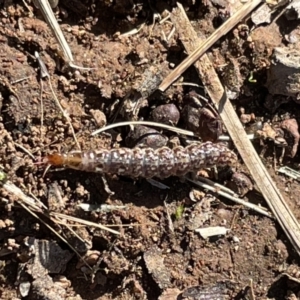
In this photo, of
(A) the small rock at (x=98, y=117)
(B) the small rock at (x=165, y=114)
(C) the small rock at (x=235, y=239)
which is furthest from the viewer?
(C) the small rock at (x=235, y=239)

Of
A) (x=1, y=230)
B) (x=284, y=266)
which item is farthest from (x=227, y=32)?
(x=1, y=230)

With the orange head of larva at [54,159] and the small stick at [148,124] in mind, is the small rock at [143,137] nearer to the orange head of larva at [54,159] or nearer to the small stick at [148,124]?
the small stick at [148,124]

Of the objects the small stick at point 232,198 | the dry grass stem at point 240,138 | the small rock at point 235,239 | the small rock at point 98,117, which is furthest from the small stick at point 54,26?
the small rock at point 235,239

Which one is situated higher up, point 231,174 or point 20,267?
point 231,174

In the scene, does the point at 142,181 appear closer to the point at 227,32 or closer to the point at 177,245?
the point at 177,245

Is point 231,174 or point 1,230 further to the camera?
point 231,174

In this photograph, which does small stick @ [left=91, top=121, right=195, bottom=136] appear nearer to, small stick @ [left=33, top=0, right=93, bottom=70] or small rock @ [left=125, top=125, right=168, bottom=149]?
small rock @ [left=125, top=125, right=168, bottom=149]

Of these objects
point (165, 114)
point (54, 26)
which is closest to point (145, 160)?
point (165, 114)
